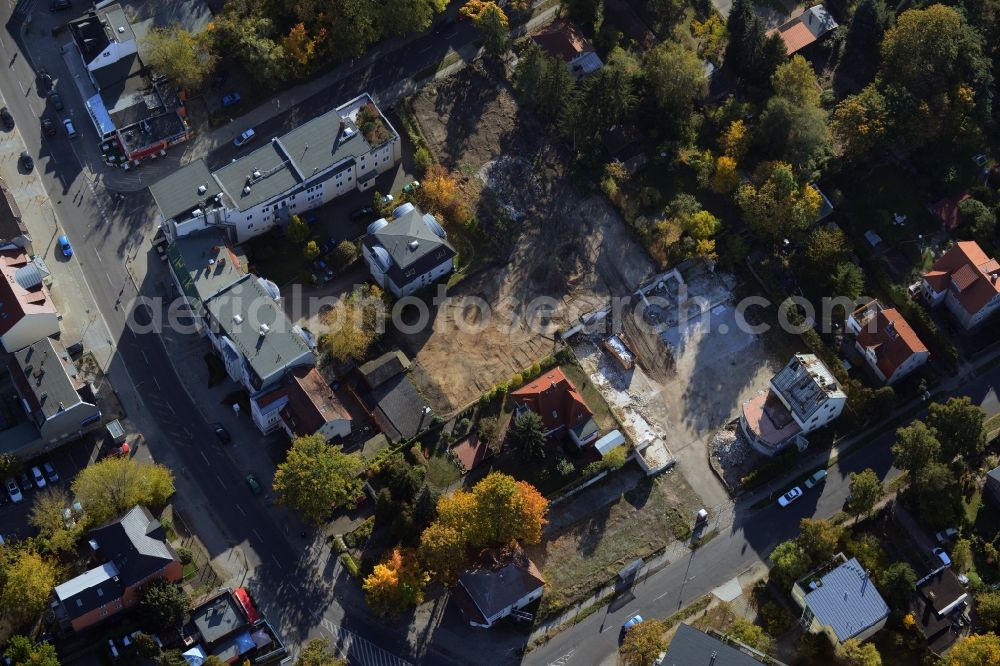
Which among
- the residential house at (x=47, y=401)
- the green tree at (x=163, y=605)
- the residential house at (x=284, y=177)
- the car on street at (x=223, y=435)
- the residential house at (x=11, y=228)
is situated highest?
the residential house at (x=11, y=228)

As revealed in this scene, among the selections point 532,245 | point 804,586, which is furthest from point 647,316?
point 804,586

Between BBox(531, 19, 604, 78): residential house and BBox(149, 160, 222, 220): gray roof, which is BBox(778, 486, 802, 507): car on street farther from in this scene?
BBox(149, 160, 222, 220): gray roof

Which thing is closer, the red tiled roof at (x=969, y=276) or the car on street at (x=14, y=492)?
the car on street at (x=14, y=492)

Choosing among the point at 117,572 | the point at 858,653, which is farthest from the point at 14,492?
the point at 858,653

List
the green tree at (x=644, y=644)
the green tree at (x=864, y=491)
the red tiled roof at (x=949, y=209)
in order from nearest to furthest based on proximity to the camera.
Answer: the green tree at (x=644, y=644) < the green tree at (x=864, y=491) < the red tiled roof at (x=949, y=209)

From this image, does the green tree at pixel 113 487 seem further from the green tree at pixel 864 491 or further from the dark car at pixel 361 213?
the green tree at pixel 864 491

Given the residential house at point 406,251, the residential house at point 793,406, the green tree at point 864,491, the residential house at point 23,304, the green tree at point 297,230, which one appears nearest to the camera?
the green tree at point 864,491

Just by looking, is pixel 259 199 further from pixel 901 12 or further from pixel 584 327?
pixel 901 12

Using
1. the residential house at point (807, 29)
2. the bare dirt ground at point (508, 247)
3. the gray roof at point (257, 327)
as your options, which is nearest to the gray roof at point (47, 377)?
the gray roof at point (257, 327)
